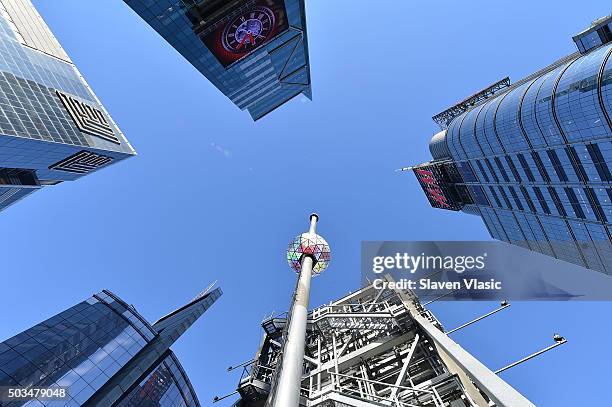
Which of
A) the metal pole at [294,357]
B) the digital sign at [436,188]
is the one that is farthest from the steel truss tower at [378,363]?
the digital sign at [436,188]

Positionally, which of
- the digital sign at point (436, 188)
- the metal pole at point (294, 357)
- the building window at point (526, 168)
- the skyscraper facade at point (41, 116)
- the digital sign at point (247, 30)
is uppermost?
the skyscraper facade at point (41, 116)

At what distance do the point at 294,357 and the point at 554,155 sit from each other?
53.3 metres

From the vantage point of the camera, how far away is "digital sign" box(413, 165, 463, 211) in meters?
101

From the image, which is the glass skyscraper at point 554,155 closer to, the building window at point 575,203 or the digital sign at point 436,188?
the building window at point 575,203

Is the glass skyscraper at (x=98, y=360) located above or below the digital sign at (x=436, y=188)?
above

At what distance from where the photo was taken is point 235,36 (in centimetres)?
5581

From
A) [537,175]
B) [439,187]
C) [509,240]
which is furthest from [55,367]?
[439,187]

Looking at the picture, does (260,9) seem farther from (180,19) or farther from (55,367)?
(55,367)

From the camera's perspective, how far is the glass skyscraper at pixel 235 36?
50.0m

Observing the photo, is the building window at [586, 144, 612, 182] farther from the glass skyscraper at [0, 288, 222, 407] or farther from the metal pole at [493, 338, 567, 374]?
the glass skyscraper at [0, 288, 222, 407]

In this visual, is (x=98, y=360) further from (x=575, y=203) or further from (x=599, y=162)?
(x=599, y=162)

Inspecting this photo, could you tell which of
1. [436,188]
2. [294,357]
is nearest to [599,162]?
[294,357]

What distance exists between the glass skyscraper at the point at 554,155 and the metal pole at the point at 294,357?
4022cm

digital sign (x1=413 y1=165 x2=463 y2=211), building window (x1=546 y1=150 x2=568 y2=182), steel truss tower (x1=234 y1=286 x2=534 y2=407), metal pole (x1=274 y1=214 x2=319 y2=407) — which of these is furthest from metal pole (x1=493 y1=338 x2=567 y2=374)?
digital sign (x1=413 y1=165 x2=463 y2=211)
